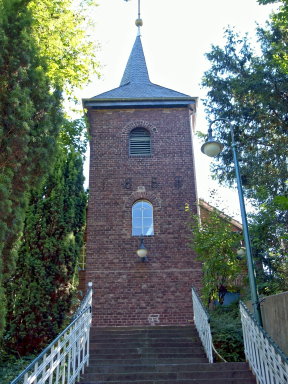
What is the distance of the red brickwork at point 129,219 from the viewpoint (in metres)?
12.5

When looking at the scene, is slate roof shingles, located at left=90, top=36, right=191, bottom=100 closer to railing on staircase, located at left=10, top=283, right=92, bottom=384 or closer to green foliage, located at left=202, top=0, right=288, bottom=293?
green foliage, located at left=202, top=0, right=288, bottom=293

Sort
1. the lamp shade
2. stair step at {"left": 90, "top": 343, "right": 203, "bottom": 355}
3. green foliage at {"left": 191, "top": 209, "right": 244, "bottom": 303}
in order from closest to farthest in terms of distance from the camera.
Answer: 1. the lamp shade
2. stair step at {"left": 90, "top": 343, "right": 203, "bottom": 355}
3. green foliage at {"left": 191, "top": 209, "right": 244, "bottom": 303}

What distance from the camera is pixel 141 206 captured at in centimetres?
1411

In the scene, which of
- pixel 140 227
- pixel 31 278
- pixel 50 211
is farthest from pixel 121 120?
pixel 31 278

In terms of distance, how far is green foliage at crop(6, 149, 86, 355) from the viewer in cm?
848

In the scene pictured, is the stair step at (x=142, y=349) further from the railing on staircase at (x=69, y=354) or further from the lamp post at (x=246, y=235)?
the lamp post at (x=246, y=235)

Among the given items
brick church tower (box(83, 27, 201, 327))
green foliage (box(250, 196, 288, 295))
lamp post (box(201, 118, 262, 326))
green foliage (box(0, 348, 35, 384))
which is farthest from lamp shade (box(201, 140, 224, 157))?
brick church tower (box(83, 27, 201, 327))

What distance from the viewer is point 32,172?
7152mm

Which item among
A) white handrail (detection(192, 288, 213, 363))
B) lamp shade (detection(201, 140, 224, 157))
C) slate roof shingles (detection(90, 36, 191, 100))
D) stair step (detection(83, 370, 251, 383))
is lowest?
stair step (detection(83, 370, 251, 383))

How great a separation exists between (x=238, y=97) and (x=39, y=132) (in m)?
10.1

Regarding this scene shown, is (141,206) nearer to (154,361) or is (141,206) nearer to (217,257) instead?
(217,257)

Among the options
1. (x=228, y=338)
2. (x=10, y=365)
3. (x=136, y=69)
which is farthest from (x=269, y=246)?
(x=136, y=69)

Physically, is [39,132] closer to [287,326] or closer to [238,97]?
[287,326]

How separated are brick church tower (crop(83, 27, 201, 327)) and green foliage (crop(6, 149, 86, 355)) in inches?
128
